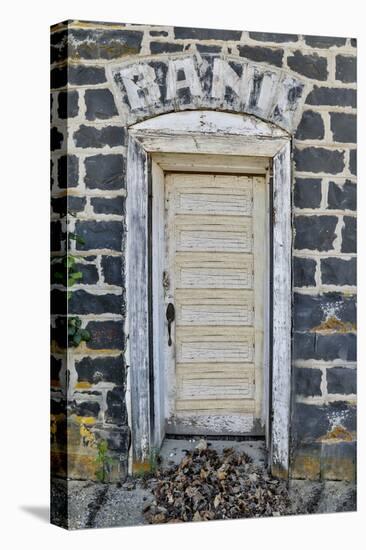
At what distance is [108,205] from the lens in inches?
225

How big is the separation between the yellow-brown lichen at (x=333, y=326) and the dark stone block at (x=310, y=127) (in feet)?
3.23

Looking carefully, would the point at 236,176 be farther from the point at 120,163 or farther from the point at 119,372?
the point at 119,372

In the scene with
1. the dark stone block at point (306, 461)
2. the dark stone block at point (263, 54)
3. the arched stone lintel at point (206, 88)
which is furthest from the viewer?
the dark stone block at point (306, 461)

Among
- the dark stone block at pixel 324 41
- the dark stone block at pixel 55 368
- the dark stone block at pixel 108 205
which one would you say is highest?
the dark stone block at pixel 324 41

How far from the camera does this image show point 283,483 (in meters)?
6.01

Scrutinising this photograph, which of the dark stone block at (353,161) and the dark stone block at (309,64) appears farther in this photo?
the dark stone block at (353,161)

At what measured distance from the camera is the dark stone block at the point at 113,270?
5719 mm

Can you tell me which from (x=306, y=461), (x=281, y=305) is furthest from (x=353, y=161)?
(x=306, y=461)

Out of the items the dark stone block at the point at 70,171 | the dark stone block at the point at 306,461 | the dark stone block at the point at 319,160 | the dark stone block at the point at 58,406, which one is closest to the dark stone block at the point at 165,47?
the dark stone block at the point at 70,171

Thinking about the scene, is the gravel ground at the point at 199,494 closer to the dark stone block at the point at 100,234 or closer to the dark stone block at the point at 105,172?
the dark stone block at the point at 100,234

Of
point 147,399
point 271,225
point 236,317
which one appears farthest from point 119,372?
point 271,225

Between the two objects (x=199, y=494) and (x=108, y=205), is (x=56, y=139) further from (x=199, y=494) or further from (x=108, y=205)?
(x=199, y=494)

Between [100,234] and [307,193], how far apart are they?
1.15m

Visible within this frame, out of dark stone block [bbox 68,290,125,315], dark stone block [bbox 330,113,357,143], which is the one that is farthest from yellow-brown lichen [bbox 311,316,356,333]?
dark stone block [bbox 68,290,125,315]
